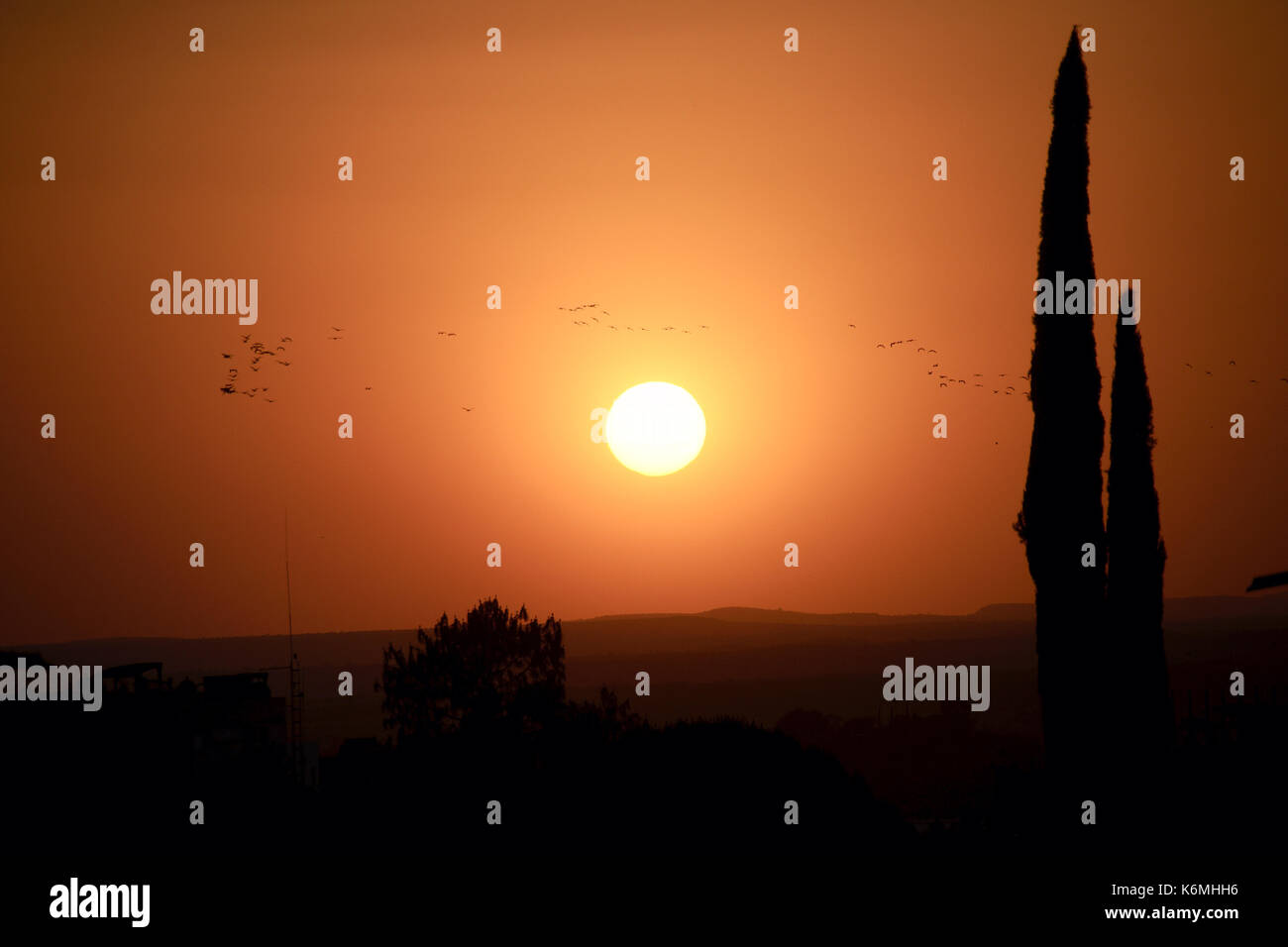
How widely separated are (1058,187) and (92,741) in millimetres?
31309

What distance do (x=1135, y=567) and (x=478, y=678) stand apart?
45158mm

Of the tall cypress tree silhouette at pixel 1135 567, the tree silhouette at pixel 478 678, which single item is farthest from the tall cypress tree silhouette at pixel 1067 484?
the tree silhouette at pixel 478 678

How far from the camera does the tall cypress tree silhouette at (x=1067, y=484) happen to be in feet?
95.9

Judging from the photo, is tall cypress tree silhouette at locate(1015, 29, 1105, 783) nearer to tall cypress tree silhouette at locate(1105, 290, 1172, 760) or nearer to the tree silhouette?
tall cypress tree silhouette at locate(1105, 290, 1172, 760)

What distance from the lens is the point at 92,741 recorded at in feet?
130

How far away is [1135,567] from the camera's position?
96.5ft

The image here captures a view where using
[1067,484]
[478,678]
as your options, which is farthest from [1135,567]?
[478,678]

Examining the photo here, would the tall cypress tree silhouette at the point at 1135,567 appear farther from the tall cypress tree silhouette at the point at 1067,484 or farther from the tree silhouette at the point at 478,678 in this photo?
the tree silhouette at the point at 478,678

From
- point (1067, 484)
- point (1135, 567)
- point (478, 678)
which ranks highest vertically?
point (1067, 484)

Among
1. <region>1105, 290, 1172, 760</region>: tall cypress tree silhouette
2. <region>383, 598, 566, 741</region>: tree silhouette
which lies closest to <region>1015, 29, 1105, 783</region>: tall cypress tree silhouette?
<region>1105, 290, 1172, 760</region>: tall cypress tree silhouette

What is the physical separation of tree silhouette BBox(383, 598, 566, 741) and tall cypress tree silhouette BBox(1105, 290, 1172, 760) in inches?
1615

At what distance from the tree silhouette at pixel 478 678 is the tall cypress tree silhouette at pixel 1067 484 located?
4004 cm

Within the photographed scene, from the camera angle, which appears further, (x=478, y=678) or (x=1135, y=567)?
(x=478, y=678)

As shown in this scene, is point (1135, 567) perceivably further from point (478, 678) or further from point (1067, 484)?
point (478, 678)
